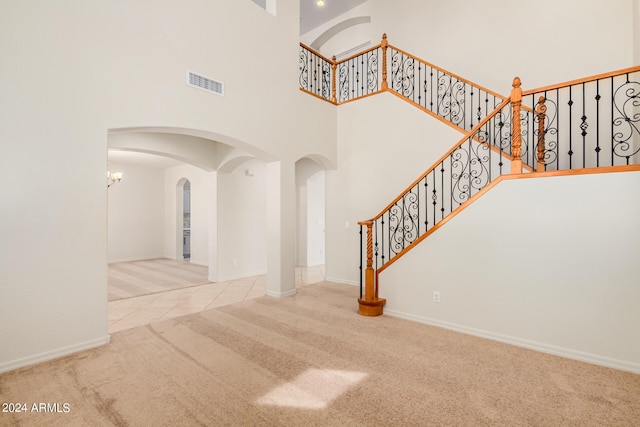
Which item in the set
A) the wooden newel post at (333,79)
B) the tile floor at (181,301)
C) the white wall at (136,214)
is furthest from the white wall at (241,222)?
the white wall at (136,214)

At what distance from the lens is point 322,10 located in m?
8.16

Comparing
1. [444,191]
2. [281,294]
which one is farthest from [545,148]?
[281,294]

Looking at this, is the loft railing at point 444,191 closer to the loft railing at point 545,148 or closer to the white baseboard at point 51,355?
the loft railing at point 545,148

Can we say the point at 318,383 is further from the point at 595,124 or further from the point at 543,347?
the point at 595,124

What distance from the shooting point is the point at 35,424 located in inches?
83.4

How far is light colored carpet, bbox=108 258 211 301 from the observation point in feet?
20.1

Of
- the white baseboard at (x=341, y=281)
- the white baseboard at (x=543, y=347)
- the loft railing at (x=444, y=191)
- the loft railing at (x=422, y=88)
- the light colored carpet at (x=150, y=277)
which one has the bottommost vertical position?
the light colored carpet at (x=150, y=277)

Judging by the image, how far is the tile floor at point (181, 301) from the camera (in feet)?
14.5

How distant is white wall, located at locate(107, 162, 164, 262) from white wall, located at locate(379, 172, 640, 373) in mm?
9851

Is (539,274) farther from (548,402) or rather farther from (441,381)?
(441,381)

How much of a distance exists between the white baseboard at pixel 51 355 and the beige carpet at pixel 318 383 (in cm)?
9

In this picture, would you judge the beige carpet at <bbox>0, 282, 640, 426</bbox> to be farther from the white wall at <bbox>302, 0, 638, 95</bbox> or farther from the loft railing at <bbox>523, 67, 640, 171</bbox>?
the white wall at <bbox>302, 0, 638, 95</bbox>

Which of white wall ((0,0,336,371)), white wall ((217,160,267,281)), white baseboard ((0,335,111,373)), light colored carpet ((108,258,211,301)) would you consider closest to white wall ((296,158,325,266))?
white wall ((217,160,267,281))

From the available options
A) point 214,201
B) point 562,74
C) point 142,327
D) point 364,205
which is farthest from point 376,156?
point 142,327
